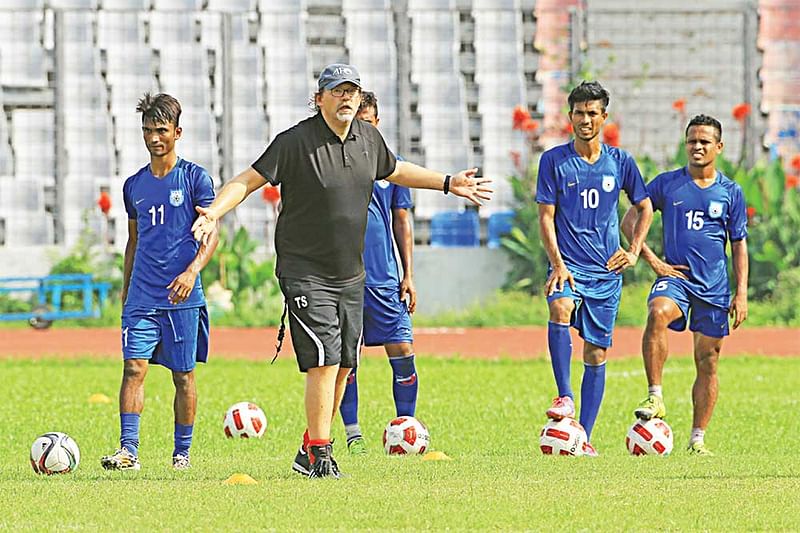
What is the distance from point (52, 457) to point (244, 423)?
8.94 ft

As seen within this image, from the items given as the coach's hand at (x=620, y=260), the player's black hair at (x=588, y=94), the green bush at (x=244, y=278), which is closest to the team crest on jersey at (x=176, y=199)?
the player's black hair at (x=588, y=94)

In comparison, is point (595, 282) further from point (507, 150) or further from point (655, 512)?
point (507, 150)

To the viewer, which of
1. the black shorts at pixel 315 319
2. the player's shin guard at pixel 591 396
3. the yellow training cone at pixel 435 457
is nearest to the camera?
the black shorts at pixel 315 319

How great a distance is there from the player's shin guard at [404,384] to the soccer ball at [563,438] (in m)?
1.33

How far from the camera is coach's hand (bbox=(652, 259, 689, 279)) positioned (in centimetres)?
1164

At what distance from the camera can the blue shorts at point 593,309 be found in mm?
11453

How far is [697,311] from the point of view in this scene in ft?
38.6

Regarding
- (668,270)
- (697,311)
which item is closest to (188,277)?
(668,270)

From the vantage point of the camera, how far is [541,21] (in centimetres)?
2788

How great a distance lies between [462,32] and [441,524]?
69.3 feet

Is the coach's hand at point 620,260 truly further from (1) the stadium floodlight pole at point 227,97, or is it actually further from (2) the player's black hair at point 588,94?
(1) the stadium floodlight pole at point 227,97

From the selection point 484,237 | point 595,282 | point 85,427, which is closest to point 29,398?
point 85,427

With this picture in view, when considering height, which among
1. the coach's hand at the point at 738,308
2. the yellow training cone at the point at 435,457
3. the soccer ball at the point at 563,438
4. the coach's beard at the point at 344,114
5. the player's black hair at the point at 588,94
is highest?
the player's black hair at the point at 588,94

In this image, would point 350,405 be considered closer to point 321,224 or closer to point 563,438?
point 563,438
